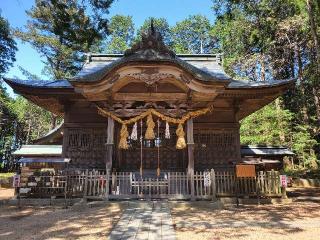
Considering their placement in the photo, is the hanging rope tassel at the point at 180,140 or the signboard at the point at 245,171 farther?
the hanging rope tassel at the point at 180,140

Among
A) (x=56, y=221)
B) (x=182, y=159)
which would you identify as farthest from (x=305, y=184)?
(x=56, y=221)

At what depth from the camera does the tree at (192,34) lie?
160 feet

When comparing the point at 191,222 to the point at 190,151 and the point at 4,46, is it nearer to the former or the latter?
the point at 190,151

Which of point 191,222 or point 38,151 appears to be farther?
point 38,151

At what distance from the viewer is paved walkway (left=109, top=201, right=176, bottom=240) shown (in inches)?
266

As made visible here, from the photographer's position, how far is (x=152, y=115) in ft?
45.7

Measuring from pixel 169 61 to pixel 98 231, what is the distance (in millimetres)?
6922

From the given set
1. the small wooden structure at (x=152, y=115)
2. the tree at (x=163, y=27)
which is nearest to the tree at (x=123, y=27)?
the tree at (x=163, y=27)

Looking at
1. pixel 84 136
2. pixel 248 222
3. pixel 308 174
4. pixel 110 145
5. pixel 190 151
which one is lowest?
pixel 248 222

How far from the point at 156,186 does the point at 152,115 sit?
11.3 ft

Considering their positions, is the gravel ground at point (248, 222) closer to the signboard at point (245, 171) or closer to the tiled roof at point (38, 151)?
the signboard at point (245, 171)

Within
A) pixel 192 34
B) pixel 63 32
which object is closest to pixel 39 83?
pixel 63 32

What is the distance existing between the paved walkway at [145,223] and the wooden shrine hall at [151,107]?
2.62 m

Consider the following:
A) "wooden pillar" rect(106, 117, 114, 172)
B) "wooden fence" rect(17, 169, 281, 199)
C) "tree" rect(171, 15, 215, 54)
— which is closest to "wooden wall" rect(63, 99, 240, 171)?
"wooden pillar" rect(106, 117, 114, 172)
